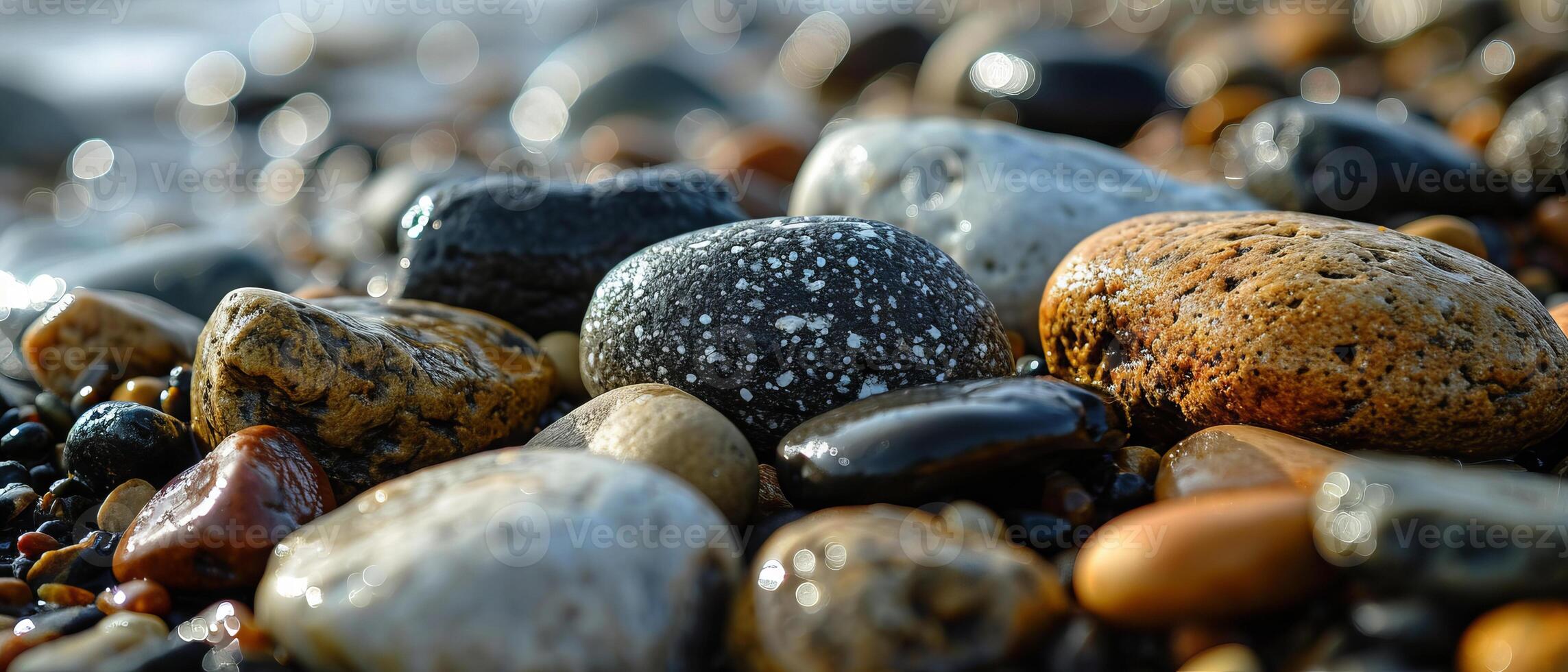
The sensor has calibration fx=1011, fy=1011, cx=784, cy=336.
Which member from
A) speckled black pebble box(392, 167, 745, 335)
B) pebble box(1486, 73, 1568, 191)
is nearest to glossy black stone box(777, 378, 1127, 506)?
speckled black pebble box(392, 167, 745, 335)

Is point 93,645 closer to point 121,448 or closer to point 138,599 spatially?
point 138,599

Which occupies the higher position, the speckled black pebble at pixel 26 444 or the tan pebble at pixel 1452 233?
the tan pebble at pixel 1452 233

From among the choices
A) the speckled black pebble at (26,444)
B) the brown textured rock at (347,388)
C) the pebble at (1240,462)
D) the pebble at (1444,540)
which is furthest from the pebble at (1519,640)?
the speckled black pebble at (26,444)

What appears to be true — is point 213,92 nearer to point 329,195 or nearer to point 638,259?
point 329,195

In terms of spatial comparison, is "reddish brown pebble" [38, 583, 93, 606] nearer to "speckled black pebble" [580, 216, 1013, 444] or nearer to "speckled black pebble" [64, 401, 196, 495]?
"speckled black pebble" [64, 401, 196, 495]

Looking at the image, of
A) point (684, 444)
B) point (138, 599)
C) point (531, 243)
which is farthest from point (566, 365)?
point (138, 599)

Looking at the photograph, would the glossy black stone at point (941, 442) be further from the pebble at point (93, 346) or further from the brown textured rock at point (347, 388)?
the pebble at point (93, 346)
